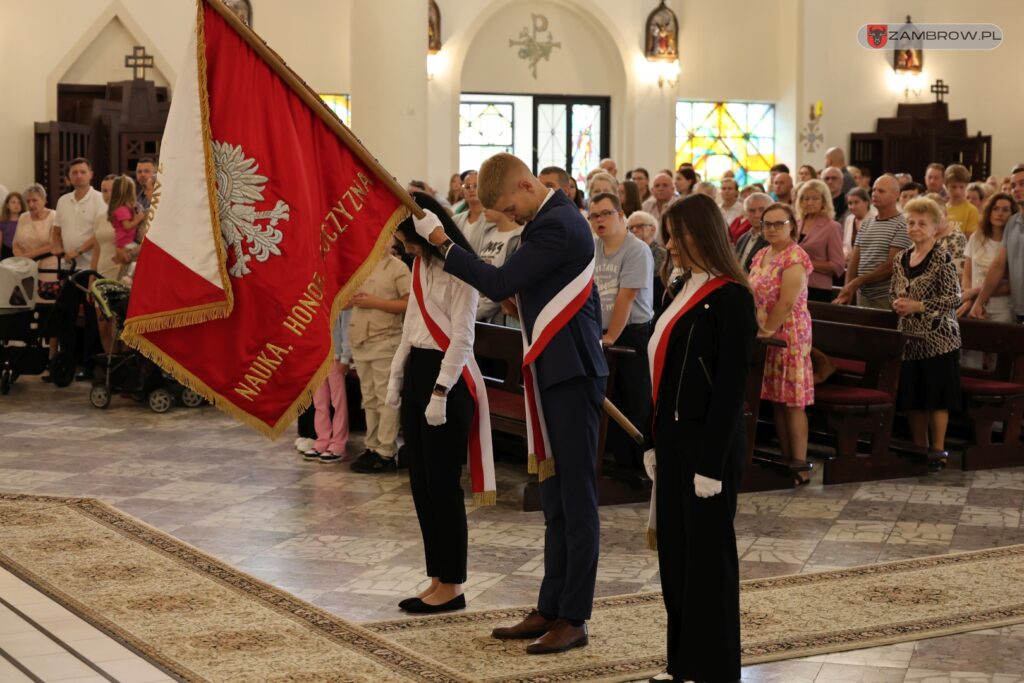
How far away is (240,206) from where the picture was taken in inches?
176

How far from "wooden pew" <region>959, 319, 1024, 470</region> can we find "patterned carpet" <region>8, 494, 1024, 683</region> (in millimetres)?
2057

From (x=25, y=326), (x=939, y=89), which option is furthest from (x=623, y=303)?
(x=939, y=89)

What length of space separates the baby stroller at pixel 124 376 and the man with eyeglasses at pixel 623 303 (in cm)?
402

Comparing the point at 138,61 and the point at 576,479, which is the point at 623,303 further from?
the point at 138,61

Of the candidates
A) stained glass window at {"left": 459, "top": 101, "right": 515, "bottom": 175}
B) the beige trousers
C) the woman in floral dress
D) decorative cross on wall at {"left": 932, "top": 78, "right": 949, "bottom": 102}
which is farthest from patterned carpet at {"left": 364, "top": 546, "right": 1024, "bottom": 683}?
decorative cross on wall at {"left": 932, "top": 78, "right": 949, "bottom": 102}

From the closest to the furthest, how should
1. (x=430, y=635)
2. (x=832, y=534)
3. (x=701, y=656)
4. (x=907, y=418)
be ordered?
(x=701, y=656), (x=430, y=635), (x=832, y=534), (x=907, y=418)

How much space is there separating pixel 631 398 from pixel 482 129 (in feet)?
39.2

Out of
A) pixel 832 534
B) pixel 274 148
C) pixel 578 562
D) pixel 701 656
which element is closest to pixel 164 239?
pixel 274 148

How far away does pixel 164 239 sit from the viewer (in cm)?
442

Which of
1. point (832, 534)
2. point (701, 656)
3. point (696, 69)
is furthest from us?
point (696, 69)

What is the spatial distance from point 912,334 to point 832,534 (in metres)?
1.94

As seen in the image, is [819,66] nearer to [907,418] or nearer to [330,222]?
[907,418]

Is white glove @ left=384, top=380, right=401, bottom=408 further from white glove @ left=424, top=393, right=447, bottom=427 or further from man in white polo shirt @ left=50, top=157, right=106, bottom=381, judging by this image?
man in white polo shirt @ left=50, top=157, right=106, bottom=381

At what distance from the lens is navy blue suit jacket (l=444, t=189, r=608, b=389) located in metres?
4.61
